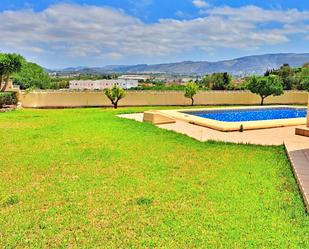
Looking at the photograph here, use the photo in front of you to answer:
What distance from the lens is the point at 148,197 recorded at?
488 centimetres

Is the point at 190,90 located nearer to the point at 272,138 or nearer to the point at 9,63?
the point at 9,63

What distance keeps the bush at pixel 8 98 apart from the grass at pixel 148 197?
39.7 ft

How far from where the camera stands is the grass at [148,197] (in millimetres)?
3625

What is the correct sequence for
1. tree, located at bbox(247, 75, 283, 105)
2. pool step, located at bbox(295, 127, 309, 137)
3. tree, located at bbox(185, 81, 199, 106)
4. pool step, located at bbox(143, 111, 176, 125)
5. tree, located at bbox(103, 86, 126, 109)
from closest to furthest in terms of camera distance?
pool step, located at bbox(295, 127, 309, 137), pool step, located at bbox(143, 111, 176, 125), tree, located at bbox(103, 86, 126, 109), tree, located at bbox(247, 75, 283, 105), tree, located at bbox(185, 81, 199, 106)

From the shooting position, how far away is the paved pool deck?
5934 mm

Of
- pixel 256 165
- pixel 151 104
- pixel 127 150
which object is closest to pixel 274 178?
pixel 256 165

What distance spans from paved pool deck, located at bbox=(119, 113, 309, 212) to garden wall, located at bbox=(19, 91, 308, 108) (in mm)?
9450

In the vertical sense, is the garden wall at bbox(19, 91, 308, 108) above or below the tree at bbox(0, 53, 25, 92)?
below

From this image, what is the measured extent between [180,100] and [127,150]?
15689 mm

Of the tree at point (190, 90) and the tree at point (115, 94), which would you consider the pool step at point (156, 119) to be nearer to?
the tree at point (115, 94)

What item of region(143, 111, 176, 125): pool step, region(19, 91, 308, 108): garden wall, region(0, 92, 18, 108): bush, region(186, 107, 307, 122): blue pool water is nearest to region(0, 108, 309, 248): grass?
region(143, 111, 176, 125): pool step

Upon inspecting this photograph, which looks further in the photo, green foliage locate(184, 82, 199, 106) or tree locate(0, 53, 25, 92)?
green foliage locate(184, 82, 199, 106)

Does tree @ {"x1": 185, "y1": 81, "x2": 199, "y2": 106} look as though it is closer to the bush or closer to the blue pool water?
the blue pool water

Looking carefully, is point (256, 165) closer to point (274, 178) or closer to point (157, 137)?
point (274, 178)
